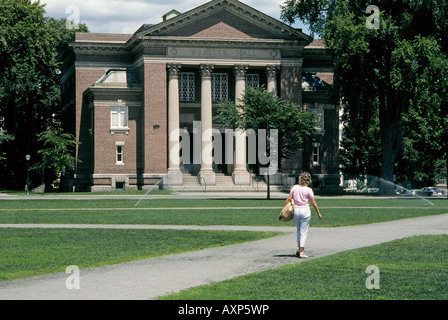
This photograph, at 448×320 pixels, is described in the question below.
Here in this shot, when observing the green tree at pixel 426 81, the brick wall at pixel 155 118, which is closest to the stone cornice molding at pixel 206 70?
the brick wall at pixel 155 118

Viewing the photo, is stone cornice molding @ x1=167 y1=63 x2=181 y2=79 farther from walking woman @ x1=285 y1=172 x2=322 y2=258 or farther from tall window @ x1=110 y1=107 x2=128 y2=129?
walking woman @ x1=285 y1=172 x2=322 y2=258

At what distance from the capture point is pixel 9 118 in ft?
247

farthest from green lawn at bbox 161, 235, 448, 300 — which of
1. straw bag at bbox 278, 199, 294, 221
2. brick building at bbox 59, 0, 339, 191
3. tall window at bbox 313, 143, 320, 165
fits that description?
tall window at bbox 313, 143, 320, 165

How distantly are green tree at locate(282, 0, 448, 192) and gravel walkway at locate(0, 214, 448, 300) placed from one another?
32.1 metres

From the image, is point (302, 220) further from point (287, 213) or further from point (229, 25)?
point (229, 25)

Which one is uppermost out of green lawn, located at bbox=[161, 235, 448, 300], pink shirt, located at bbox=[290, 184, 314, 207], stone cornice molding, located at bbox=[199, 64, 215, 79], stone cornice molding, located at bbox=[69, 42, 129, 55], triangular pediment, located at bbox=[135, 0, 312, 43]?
triangular pediment, located at bbox=[135, 0, 312, 43]

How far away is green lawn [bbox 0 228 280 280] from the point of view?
14.9 m

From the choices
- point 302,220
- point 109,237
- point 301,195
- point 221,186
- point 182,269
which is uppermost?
point 301,195

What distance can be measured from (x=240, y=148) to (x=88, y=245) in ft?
157

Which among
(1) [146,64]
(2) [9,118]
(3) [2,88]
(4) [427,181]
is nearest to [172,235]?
A: (1) [146,64]

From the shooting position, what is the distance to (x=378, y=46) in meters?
55.3

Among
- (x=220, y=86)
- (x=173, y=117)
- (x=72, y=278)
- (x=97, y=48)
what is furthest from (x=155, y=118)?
(x=72, y=278)

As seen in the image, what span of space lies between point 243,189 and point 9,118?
1076 inches
